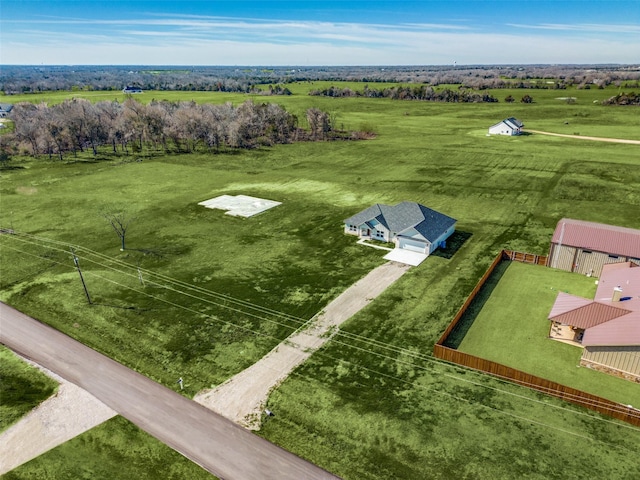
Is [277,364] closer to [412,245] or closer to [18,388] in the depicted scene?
[18,388]

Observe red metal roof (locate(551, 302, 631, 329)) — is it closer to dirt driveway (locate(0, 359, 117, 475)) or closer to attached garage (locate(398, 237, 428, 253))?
attached garage (locate(398, 237, 428, 253))

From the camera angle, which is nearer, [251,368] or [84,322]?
[251,368]

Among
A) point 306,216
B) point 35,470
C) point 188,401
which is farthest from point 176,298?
point 306,216

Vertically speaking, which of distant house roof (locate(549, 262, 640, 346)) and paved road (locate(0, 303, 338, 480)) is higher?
distant house roof (locate(549, 262, 640, 346))

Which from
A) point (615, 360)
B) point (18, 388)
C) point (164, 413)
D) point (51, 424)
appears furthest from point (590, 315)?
point (18, 388)

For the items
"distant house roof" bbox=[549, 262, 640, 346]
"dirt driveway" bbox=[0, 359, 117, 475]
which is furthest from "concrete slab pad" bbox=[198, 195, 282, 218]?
"distant house roof" bbox=[549, 262, 640, 346]

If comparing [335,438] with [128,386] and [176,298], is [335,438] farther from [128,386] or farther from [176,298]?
[176,298]

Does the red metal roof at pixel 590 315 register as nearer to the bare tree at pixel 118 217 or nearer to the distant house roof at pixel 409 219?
the distant house roof at pixel 409 219
